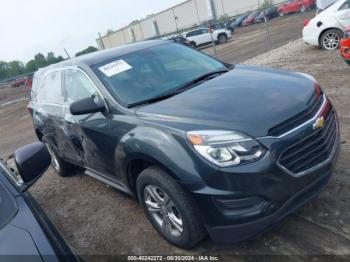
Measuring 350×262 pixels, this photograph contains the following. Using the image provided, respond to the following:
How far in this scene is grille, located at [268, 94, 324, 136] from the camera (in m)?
2.58

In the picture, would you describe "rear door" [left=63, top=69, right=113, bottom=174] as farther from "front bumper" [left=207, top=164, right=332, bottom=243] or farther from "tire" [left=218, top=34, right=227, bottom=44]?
"tire" [left=218, top=34, right=227, bottom=44]

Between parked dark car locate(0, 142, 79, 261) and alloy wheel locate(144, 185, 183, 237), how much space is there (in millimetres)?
1010

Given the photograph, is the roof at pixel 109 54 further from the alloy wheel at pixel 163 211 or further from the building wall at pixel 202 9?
the building wall at pixel 202 9

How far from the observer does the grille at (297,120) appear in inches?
102

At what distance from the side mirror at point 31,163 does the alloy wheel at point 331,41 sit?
31.7ft

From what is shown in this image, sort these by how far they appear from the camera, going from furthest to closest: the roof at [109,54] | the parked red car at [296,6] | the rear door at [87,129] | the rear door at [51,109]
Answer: the parked red car at [296,6], the rear door at [51,109], the roof at [109,54], the rear door at [87,129]

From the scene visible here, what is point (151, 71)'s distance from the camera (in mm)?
3742

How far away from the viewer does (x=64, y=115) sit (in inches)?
171

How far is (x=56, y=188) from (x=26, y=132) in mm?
6503

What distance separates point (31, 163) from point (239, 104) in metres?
1.68

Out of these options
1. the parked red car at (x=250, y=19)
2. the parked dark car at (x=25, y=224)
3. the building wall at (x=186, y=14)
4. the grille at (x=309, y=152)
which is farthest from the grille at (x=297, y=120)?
the building wall at (x=186, y=14)

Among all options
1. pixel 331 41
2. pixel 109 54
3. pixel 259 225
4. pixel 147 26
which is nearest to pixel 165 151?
pixel 259 225

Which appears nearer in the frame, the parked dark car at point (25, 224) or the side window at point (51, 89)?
the parked dark car at point (25, 224)

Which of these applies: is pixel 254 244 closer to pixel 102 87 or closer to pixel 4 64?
pixel 102 87
